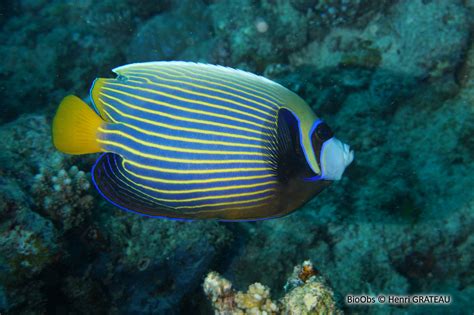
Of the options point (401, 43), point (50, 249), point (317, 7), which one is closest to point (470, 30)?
point (401, 43)

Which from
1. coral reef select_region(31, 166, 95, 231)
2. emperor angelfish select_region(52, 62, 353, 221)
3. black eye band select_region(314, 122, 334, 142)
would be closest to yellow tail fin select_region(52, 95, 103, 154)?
emperor angelfish select_region(52, 62, 353, 221)

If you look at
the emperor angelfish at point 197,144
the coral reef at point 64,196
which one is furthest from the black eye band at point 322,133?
the coral reef at point 64,196

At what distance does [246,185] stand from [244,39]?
15.2ft

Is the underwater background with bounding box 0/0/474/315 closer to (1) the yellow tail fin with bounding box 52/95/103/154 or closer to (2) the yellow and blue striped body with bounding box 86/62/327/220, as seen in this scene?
(2) the yellow and blue striped body with bounding box 86/62/327/220

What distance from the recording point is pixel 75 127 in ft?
6.56

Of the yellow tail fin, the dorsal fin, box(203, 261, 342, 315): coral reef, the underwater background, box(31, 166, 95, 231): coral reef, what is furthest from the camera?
box(31, 166, 95, 231): coral reef

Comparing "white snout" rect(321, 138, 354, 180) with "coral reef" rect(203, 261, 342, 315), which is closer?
"white snout" rect(321, 138, 354, 180)

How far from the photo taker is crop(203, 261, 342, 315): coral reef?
2346 millimetres

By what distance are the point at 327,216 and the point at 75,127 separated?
3324 mm

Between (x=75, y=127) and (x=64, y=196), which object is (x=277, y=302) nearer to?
(x=75, y=127)

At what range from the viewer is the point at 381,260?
400 centimetres

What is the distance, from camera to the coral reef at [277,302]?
2.35m

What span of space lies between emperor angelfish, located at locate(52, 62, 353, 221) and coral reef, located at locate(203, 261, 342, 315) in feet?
2.19

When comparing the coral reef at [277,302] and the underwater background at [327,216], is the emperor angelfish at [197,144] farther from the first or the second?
the underwater background at [327,216]
